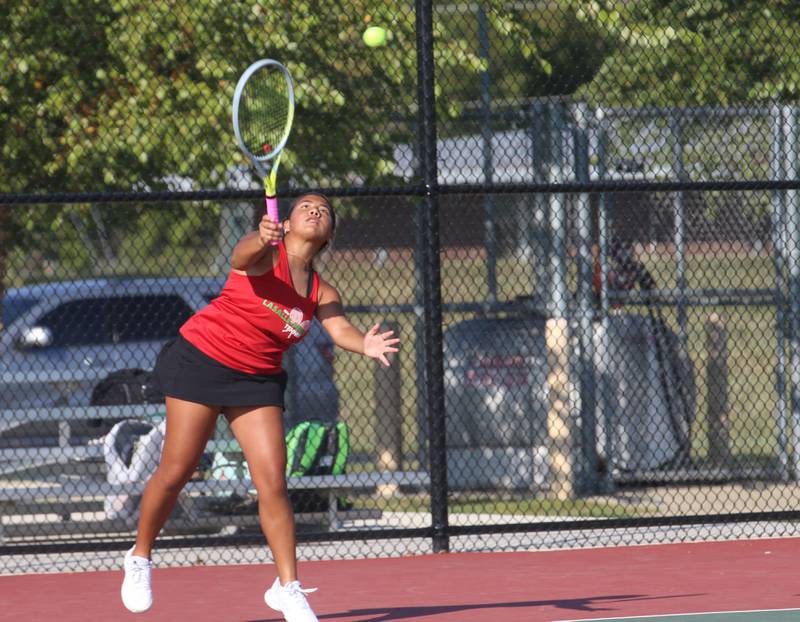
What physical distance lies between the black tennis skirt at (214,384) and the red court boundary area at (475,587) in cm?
110

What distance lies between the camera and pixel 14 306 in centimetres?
1158

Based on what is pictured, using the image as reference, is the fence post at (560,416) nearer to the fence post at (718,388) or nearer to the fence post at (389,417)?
the fence post at (389,417)

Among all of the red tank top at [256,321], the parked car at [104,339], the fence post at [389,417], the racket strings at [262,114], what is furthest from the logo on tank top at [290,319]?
the fence post at [389,417]

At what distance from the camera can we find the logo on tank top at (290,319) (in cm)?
548

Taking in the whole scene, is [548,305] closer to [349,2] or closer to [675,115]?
[675,115]

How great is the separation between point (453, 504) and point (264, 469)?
16.4ft

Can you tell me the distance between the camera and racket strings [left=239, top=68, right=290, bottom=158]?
6.07 m

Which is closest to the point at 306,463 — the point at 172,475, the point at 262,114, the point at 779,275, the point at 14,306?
the point at 262,114

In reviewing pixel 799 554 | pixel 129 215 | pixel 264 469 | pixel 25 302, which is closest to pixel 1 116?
pixel 129 215

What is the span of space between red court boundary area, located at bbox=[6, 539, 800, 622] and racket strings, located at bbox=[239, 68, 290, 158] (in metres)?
Result: 1.94

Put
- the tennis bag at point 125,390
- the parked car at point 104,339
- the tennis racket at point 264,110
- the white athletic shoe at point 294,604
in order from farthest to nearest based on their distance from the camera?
the parked car at point 104,339
the tennis bag at point 125,390
the tennis racket at point 264,110
the white athletic shoe at point 294,604

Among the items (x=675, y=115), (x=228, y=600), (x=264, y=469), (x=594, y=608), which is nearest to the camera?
(x=264, y=469)

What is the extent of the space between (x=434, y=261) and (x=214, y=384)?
2.31 meters

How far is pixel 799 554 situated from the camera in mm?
7598
